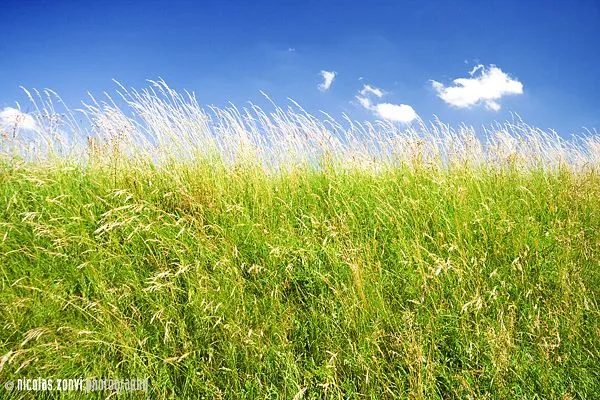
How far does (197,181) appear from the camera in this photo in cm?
376

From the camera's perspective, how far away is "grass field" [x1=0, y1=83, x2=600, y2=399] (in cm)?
226

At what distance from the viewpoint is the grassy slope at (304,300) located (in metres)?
2.25

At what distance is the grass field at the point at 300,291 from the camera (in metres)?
2.26

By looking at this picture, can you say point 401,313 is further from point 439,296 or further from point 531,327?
point 531,327

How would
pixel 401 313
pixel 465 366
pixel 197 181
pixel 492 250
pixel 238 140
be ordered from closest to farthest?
1. pixel 465 366
2. pixel 401 313
3. pixel 492 250
4. pixel 197 181
5. pixel 238 140

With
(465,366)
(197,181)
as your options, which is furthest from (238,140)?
(465,366)

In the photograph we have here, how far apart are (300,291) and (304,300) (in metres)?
0.06

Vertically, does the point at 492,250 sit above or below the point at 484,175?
below

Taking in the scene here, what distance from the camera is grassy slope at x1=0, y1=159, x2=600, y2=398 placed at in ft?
7.39

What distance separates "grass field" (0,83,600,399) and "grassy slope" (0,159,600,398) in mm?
14

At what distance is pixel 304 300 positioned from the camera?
272 cm

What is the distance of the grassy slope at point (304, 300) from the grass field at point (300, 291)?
14 millimetres

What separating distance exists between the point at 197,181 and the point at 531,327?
2.71 m

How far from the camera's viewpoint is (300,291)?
2.74 metres
